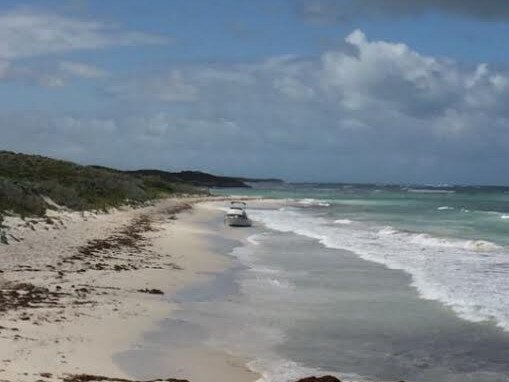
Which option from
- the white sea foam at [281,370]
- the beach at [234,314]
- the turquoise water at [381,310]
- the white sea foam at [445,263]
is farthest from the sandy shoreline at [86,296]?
the white sea foam at [445,263]

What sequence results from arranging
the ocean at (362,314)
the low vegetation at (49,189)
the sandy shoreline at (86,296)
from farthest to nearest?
the low vegetation at (49,189) < the ocean at (362,314) < the sandy shoreline at (86,296)

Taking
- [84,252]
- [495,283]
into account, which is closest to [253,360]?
[495,283]

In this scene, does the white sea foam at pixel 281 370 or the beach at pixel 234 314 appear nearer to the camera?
the white sea foam at pixel 281 370

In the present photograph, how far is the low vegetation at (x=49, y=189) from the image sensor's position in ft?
90.0

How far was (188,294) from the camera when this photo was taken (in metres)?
15.8

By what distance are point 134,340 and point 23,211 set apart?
17363 millimetres

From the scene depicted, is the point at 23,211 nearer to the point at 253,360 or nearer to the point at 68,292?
the point at 68,292

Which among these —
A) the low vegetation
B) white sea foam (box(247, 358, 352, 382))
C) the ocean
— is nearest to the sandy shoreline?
white sea foam (box(247, 358, 352, 382))

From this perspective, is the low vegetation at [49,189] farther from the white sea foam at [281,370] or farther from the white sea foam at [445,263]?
the white sea foam at [281,370]

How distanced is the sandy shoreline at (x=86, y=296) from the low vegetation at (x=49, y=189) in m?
1.74

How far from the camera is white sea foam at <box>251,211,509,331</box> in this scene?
1478cm

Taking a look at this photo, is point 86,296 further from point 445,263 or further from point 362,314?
point 445,263

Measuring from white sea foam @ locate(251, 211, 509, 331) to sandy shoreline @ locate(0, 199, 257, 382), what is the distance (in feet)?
20.0

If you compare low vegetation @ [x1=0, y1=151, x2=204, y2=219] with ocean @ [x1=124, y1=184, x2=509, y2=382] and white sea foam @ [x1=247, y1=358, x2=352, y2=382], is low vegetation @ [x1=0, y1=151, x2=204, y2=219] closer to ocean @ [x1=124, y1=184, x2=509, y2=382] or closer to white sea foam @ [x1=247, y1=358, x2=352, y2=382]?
ocean @ [x1=124, y1=184, x2=509, y2=382]
